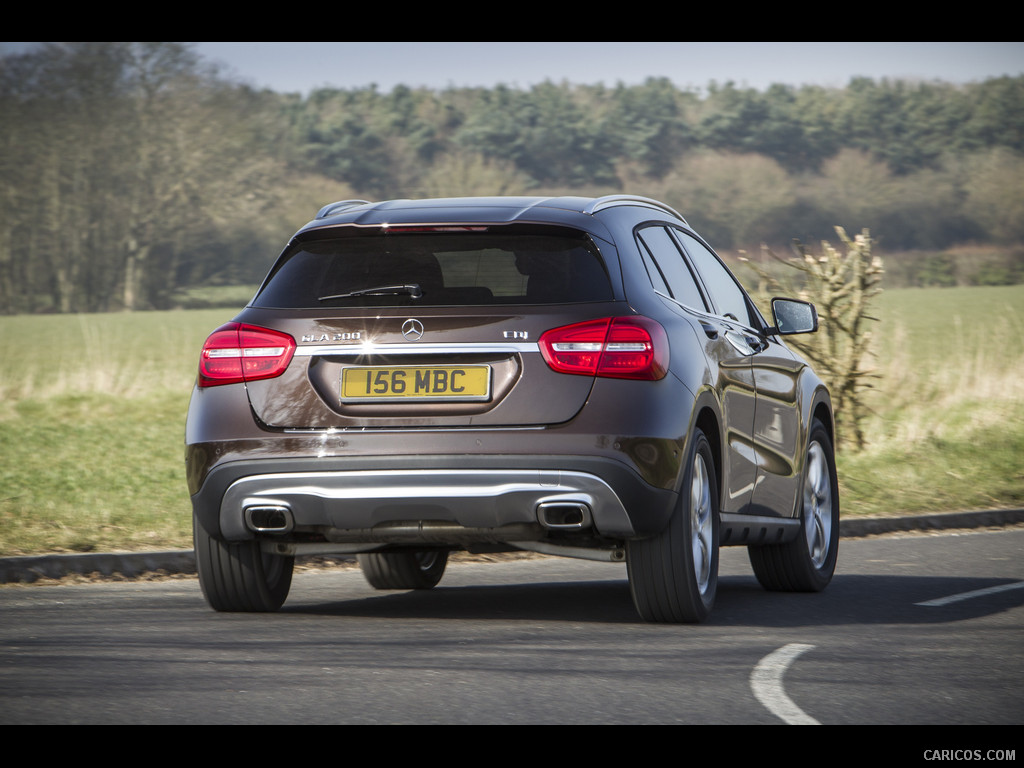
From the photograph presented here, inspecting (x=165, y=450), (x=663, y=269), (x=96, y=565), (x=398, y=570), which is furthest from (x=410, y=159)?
(x=663, y=269)

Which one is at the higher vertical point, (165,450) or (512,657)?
(512,657)

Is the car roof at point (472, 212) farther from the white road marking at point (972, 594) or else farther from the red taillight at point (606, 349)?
the white road marking at point (972, 594)

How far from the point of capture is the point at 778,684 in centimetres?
595

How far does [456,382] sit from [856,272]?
11462 mm

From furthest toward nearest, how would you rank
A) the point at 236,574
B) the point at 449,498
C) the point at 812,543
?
the point at 812,543, the point at 236,574, the point at 449,498

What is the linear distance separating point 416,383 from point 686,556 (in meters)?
1.43

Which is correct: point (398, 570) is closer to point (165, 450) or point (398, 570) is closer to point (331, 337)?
point (331, 337)

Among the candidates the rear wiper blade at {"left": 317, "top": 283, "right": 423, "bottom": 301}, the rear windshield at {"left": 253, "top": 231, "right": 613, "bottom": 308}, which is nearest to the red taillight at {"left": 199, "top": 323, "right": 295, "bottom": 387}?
the rear windshield at {"left": 253, "top": 231, "right": 613, "bottom": 308}

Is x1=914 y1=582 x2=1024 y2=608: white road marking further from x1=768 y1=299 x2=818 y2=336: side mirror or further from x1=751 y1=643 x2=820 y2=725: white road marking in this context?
x1=751 y1=643 x2=820 y2=725: white road marking

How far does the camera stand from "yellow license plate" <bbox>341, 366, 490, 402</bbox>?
6.80 metres

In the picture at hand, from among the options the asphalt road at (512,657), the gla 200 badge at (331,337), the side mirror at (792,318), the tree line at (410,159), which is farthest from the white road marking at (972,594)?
the tree line at (410,159)

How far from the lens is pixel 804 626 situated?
767 centimetres

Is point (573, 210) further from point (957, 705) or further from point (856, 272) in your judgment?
point (856, 272)

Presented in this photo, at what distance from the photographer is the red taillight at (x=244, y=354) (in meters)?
6.99
